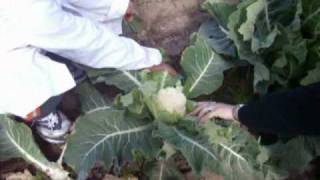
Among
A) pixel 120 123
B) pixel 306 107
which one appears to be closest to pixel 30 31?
pixel 120 123

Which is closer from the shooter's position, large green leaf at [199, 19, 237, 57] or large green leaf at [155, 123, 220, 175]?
large green leaf at [155, 123, 220, 175]

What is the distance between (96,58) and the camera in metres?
1.60

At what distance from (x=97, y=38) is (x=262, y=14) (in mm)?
573

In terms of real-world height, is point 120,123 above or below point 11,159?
above

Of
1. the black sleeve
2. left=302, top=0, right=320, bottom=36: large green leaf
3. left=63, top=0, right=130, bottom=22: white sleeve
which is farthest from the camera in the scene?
left=302, top=0, right=320, bottom=36: large green leaf

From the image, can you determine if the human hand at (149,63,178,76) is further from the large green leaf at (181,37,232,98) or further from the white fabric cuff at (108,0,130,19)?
the white fabric cuff at (108,0,130,19)

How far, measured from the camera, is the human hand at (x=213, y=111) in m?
1.56

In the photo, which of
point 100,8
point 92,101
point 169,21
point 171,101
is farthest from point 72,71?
point 169,21

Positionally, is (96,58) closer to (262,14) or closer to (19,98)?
(19,98)

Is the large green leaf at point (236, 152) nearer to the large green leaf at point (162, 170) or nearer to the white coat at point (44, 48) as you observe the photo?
the large green leaf at point (162, 170)

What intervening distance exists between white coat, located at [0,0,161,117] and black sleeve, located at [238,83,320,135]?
1.47 feet

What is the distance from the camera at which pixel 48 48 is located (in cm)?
150

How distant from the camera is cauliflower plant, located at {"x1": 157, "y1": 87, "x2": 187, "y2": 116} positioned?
64.6 inches

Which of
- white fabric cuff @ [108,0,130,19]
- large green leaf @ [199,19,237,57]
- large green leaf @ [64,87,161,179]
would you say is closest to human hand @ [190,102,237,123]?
large green leaf @ [64,87,161,179]
